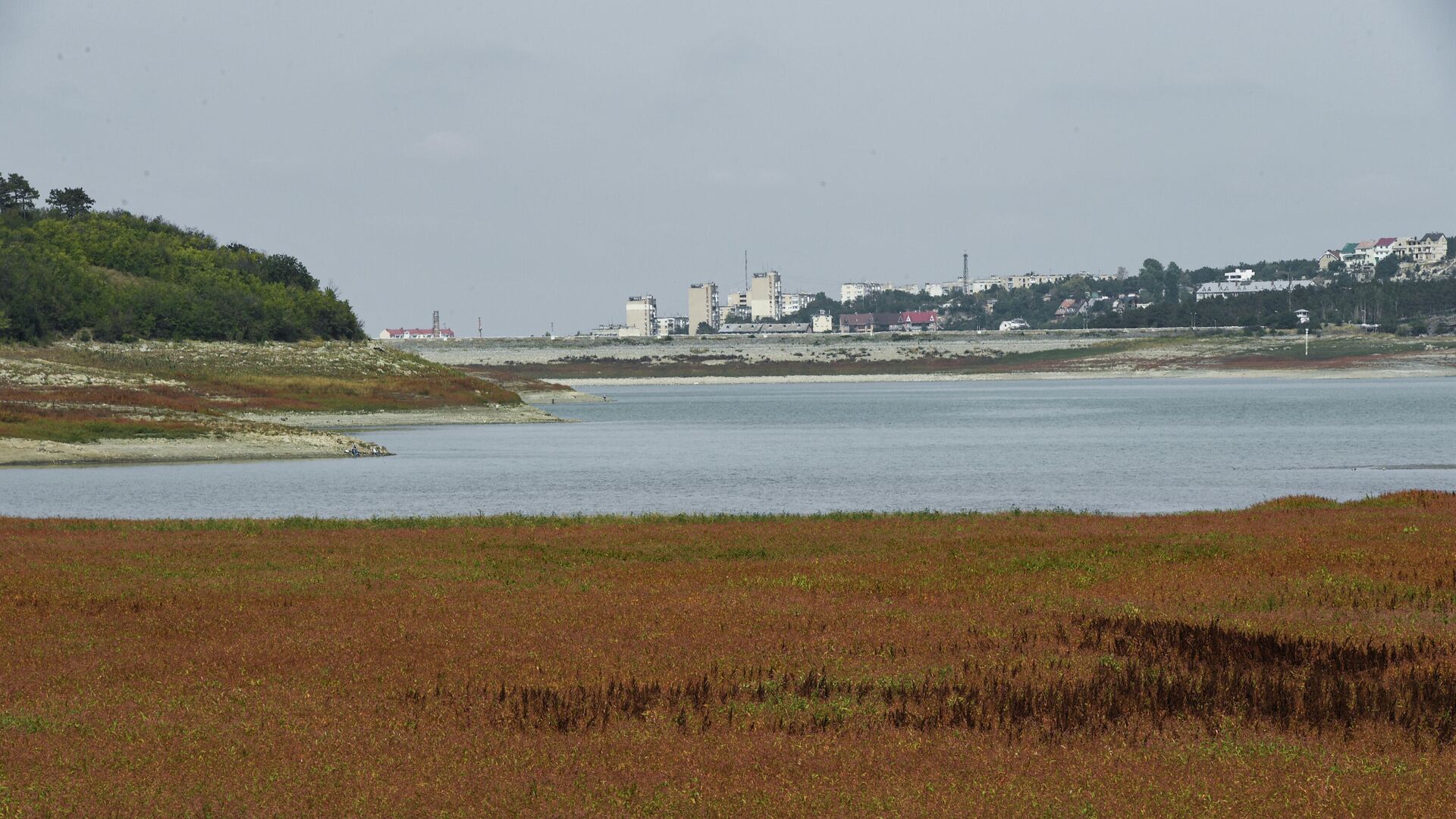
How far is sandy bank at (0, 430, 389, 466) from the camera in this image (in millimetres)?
60906

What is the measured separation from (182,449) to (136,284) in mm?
72445

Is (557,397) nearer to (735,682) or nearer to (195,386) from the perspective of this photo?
(195,386)

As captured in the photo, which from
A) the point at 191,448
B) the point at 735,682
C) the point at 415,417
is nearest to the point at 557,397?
the point at 415,417

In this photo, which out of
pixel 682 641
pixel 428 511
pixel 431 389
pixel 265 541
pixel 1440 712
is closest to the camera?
pixel 1440 712

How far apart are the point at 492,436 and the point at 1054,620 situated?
69339 mm

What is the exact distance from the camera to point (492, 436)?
279 feet

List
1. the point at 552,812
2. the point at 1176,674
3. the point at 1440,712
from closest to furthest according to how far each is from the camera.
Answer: the point at 552,812 < the point at 1440,712 < the point at 1176,674

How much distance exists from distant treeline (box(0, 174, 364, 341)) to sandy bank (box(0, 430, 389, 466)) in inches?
1819

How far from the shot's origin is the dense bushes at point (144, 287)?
365 feet

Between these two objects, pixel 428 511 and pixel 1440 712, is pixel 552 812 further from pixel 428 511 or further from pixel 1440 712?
pixel 428 511

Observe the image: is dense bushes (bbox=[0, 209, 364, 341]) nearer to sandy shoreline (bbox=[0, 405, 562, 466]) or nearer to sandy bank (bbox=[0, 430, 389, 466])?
sandy shoreline (bbox=[0, 405, 562, 466])

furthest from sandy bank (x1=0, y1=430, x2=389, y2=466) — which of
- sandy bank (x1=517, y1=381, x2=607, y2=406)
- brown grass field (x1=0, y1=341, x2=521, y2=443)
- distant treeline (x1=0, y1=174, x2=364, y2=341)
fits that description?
sandy bank (x1=517, y1=381, x2=607, y2=406)

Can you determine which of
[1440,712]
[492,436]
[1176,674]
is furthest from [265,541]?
[492,436]

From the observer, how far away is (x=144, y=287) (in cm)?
12625
